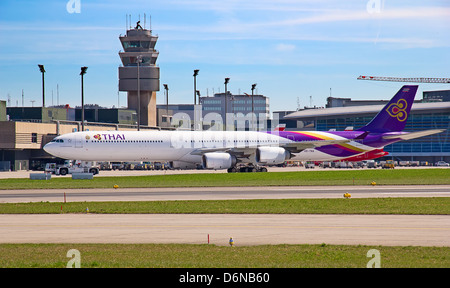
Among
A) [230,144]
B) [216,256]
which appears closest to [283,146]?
[230,144]

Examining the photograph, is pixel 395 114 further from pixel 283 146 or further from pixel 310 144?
pixel 283 146

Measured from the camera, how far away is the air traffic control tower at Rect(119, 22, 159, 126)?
549ft

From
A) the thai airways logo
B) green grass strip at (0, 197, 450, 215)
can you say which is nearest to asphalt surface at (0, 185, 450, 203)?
green grass strip at (0, 197, 450, 215)

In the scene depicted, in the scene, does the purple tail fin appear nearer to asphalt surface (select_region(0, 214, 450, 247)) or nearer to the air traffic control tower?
asphalt surface (select_region(0, 214, 450, 247))

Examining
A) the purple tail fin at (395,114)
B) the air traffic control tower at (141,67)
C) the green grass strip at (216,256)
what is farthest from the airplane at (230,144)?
the air traffic control tower at (141,67)

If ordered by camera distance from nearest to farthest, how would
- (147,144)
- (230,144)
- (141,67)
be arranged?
1. (147,144)
2. (230,144)
3. (141,67)

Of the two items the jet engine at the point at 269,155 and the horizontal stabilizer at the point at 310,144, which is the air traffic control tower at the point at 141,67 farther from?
the jet engine at the point at 269,155

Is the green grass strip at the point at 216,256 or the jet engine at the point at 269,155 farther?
the jet engine at the point at 269,155

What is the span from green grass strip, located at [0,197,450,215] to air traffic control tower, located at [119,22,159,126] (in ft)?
428

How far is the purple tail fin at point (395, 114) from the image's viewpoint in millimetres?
86125

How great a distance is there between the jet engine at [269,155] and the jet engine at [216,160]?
3.77 m

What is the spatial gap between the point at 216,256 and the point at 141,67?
150491 mm

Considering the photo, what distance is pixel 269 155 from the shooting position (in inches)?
3004
